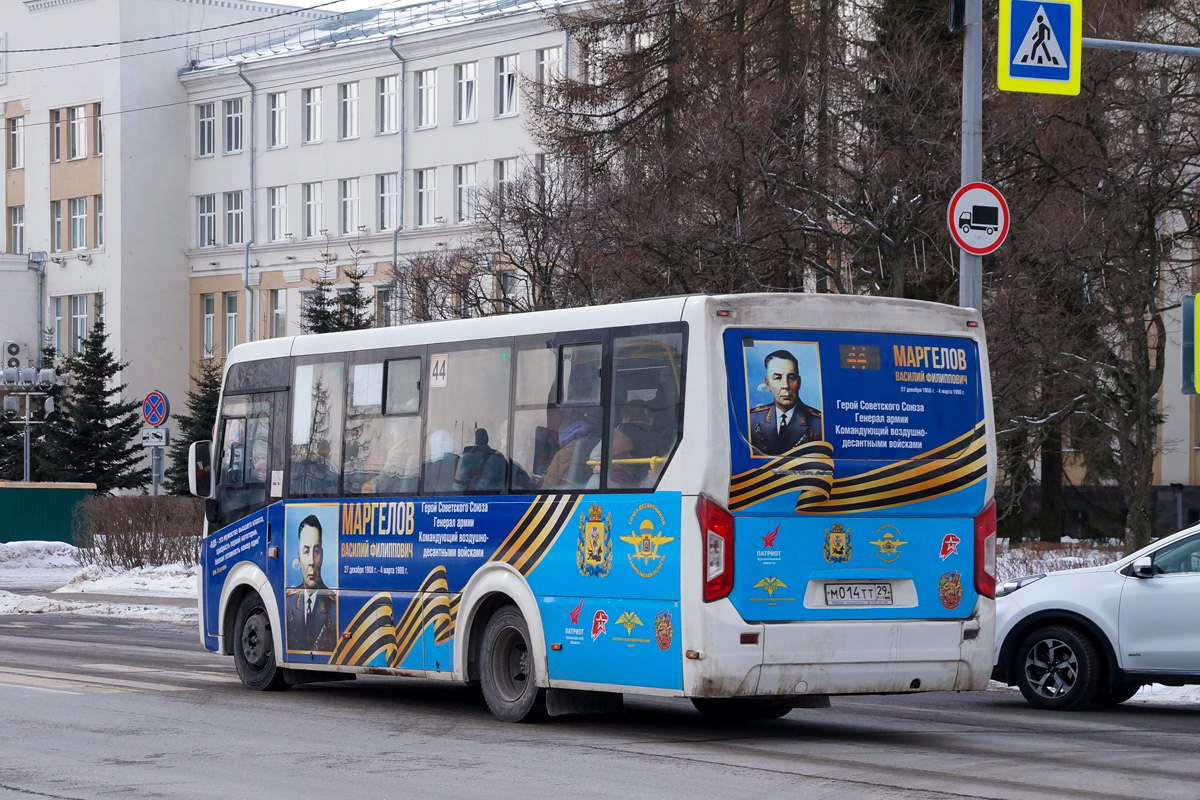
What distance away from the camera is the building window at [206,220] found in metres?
79.5

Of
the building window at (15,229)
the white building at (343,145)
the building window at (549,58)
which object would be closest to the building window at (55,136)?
the building window at (15,229)

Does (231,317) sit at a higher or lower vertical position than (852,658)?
higher

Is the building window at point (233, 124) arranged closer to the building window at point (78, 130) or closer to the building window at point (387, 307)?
the building window at point (78, 130)

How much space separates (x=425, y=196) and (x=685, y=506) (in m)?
61.0

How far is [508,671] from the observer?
12.6m

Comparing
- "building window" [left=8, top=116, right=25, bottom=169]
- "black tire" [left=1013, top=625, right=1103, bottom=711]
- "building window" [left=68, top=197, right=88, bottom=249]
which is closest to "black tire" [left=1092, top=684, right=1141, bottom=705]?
"black tire" [left=1013, top=625, right=1103, bottom=711]

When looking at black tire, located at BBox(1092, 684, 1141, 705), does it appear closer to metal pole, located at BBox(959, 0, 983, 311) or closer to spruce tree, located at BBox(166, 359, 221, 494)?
metal pole, located at BBox(959, 0, 983, 311)

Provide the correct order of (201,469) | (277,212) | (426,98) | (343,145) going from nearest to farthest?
(201,469) → (426,98) → (343,145) → (277,212)

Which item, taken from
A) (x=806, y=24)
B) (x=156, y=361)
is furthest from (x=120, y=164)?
(x=806, y=24)

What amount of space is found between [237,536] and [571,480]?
4.31 m

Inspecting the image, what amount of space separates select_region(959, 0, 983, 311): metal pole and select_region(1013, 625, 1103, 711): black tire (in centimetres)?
363

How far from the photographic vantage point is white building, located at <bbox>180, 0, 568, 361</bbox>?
68.1 m

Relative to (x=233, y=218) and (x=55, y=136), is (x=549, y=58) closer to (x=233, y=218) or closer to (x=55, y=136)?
(x=233, y=218)

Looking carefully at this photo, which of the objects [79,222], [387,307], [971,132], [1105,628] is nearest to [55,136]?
[79,222]
